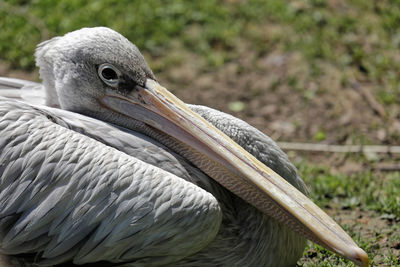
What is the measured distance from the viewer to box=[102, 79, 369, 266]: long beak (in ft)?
13.0

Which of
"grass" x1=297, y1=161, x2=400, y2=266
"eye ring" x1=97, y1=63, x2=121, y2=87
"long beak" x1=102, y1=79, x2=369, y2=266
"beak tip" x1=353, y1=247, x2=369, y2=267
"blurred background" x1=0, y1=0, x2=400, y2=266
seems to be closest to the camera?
"beak tip" x1=353, y1=247, x2=369, y2=267

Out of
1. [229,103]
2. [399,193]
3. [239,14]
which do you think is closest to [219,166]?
[399,193]

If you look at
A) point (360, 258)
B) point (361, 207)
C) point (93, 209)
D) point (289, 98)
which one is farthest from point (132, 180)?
point (289, 98)

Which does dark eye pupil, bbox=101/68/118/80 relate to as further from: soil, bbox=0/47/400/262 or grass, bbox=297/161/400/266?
soil, bbox=0/47/400/262

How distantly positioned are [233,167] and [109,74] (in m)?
1.08

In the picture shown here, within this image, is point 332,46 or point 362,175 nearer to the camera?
point 362,175

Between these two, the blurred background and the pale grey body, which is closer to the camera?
the pale grey body

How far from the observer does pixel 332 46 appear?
26.0ft

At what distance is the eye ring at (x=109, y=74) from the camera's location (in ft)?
14.4

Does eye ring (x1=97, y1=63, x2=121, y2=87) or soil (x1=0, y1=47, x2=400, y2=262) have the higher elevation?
eye ring (x1=97, y1=63, x2=121, y2=87)

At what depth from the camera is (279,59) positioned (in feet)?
25.7

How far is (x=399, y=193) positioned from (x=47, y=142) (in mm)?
3083

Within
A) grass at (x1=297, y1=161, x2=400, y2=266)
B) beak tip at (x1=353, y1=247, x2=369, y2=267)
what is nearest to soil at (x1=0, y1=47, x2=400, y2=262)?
grass at (x1=297, y1=161, x2=400, y2=266)

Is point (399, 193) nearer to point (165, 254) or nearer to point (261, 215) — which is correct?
point (261, 215)
